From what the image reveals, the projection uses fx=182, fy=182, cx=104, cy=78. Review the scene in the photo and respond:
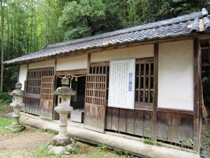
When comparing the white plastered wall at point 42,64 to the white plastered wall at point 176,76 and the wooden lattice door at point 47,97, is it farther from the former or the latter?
the white plastered wall at point 176,76

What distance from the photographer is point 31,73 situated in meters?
→ 10.1

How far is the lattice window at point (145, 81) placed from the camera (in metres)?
5.19

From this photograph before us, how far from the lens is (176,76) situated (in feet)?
15.5

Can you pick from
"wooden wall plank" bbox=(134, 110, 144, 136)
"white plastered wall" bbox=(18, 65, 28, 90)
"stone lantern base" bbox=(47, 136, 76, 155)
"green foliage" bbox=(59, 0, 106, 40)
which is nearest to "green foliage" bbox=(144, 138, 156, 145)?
"wooden wall plank" bbox=(134, 110, 144, 136)

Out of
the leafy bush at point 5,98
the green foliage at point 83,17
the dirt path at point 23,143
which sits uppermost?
the green foliage at point 83,17

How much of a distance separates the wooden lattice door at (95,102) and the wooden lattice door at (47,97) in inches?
92.7

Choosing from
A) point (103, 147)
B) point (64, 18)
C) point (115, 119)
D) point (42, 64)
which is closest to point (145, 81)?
point (115, 119)

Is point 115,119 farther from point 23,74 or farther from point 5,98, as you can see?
point 5,98

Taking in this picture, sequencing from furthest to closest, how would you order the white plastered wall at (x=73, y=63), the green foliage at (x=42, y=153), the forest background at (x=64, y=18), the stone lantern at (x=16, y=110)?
the forest background at (x=64, y=18)
the stone lantern at (x=16, y=110)
the white plastered wall at (x=73, y=63)
the green foliage at (x=42, y=153)

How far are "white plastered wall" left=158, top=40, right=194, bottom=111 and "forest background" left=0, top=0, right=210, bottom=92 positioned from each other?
739 cm

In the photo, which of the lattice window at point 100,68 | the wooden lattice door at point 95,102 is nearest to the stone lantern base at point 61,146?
the wooden lattice door at point 95,102

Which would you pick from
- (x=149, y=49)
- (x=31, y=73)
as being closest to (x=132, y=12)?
(x=31, y=73)

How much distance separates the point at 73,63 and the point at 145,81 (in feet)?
11.2

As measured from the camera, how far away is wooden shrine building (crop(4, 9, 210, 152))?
444 centimetres
